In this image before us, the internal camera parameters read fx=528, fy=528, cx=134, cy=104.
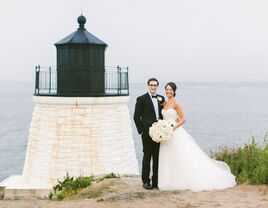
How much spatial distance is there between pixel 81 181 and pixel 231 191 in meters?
3.97

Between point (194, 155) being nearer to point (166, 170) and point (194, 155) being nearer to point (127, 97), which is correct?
point (166, 170)

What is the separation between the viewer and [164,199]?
373 inches

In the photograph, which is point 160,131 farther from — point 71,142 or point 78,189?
point 71,142

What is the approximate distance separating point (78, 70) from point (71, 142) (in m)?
2.43

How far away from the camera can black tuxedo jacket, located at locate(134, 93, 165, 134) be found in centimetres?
1014

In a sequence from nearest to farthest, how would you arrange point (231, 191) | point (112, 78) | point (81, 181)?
1. point (231, 191)
2. point (81, 181)
3. point (112, 78)

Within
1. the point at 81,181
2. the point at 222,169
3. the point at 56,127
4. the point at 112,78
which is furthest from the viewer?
the point at 112,78

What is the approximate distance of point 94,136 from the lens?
A: 672 inches

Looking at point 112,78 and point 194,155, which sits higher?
point 112,78

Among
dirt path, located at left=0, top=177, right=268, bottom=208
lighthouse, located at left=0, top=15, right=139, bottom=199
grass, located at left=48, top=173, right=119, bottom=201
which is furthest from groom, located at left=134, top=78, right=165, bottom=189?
lighthouse, located at left=0, top=15, right=139, bottom=199

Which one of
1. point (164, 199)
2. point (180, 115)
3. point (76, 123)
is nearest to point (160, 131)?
point (180, 115)

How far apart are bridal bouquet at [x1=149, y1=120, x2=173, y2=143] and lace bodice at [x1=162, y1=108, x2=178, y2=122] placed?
0.78 feet

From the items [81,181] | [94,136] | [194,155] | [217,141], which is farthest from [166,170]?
[217,141]

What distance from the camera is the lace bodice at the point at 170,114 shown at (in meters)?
10.2
